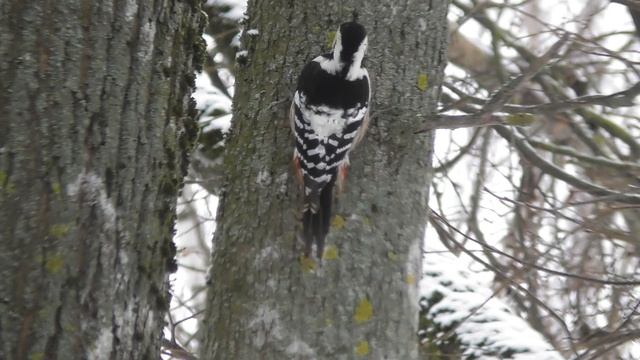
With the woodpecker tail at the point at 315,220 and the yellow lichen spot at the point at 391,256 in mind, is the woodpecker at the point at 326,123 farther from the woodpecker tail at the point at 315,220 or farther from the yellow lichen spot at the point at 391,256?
the yellow lichen spot at the point at 391,256

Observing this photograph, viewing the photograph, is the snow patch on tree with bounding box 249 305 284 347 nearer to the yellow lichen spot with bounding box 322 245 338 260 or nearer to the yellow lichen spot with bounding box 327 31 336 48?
the yellow lichen spot with bounding box 322 245 338 260

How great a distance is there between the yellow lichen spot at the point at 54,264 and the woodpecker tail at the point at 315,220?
43.8 inches

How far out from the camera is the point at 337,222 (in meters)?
2.72

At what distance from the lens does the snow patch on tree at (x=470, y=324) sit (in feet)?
13.0

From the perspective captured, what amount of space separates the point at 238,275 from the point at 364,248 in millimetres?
430

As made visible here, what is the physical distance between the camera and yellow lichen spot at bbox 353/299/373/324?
8.55 feet

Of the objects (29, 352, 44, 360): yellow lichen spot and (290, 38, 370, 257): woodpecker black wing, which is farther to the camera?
(290, 38, 370, 257): woodpecker black wing

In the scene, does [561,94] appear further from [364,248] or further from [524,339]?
[364,248]

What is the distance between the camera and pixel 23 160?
1662 millimetres

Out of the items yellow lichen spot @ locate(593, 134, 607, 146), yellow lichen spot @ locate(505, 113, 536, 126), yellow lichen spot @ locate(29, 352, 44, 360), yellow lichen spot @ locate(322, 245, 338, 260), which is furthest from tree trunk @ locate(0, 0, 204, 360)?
yellow lichen spot @ locate(593, 134, 607, 146)

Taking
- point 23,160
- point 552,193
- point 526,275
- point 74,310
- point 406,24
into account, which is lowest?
point 74,310

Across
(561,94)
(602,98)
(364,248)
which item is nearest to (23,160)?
(364,248)

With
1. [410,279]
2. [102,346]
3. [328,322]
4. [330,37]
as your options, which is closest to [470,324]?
[410,279]

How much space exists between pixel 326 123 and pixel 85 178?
1.48 m
